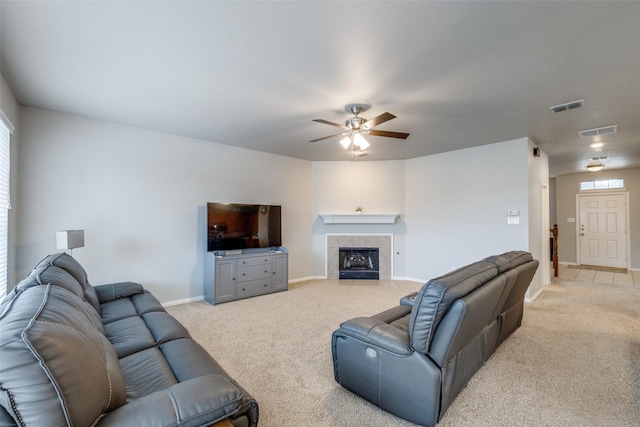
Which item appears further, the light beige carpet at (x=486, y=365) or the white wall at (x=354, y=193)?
the white wall at (x=354, y=193)

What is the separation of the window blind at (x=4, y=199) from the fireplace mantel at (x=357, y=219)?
15.0 ft

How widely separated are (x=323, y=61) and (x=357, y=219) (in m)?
4.07

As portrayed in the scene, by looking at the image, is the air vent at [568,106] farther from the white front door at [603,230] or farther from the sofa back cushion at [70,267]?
the white front door at [603,230]

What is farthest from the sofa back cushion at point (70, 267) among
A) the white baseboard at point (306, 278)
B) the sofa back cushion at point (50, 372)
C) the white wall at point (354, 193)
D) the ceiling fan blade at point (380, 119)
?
the white wall at point (354, 193)

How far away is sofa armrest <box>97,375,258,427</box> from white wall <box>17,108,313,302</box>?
3460 mm

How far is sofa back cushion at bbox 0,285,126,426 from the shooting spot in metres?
0.83

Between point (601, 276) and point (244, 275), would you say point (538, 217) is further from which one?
point (244, 275)

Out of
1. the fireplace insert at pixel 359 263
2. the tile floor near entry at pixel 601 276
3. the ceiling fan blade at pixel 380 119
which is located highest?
the ceiling fan blade at pixel 380 119

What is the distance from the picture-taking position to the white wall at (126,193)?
3.39m

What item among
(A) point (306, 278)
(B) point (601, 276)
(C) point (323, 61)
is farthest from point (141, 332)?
(B) point (601, 276)

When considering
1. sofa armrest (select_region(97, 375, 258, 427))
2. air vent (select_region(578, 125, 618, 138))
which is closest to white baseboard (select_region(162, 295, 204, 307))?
A: sofa armrest (select_region(97, 375, 258, 427))

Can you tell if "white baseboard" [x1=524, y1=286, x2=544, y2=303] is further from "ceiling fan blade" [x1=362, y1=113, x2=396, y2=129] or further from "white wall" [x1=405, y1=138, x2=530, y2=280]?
"ceiling fan blade" [x1=362, y1=113, x2=396, y2=129]

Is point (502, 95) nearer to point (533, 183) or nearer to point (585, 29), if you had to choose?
point (585, 29)

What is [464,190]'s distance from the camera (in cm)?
529
